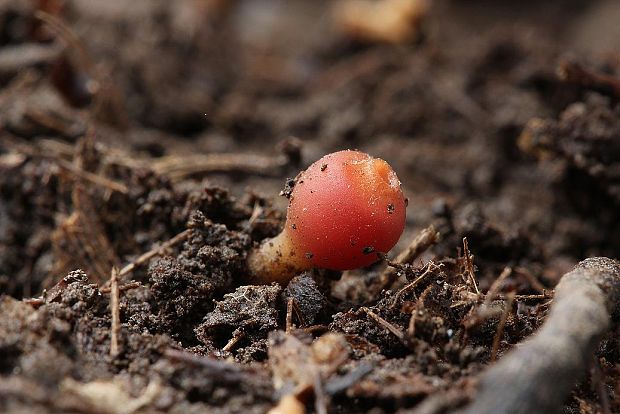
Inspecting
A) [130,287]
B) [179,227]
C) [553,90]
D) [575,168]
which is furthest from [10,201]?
[553,90]

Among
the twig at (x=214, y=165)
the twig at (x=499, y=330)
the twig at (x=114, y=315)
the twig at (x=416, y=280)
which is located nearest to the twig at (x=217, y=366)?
the twig at (x=114, y=315)

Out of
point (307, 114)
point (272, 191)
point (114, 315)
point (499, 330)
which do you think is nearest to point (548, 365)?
point (499, 330)

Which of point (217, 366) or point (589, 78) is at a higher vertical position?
point (589, 78)

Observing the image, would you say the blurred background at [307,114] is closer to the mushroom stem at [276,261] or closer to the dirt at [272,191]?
the dirt at [272,191]

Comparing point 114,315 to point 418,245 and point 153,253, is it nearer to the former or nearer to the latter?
point 153,253

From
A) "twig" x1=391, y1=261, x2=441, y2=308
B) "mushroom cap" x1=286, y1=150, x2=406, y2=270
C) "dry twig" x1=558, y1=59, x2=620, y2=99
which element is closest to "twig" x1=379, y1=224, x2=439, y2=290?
"twig" x1=391, y1=261, x2=441, y2=308
